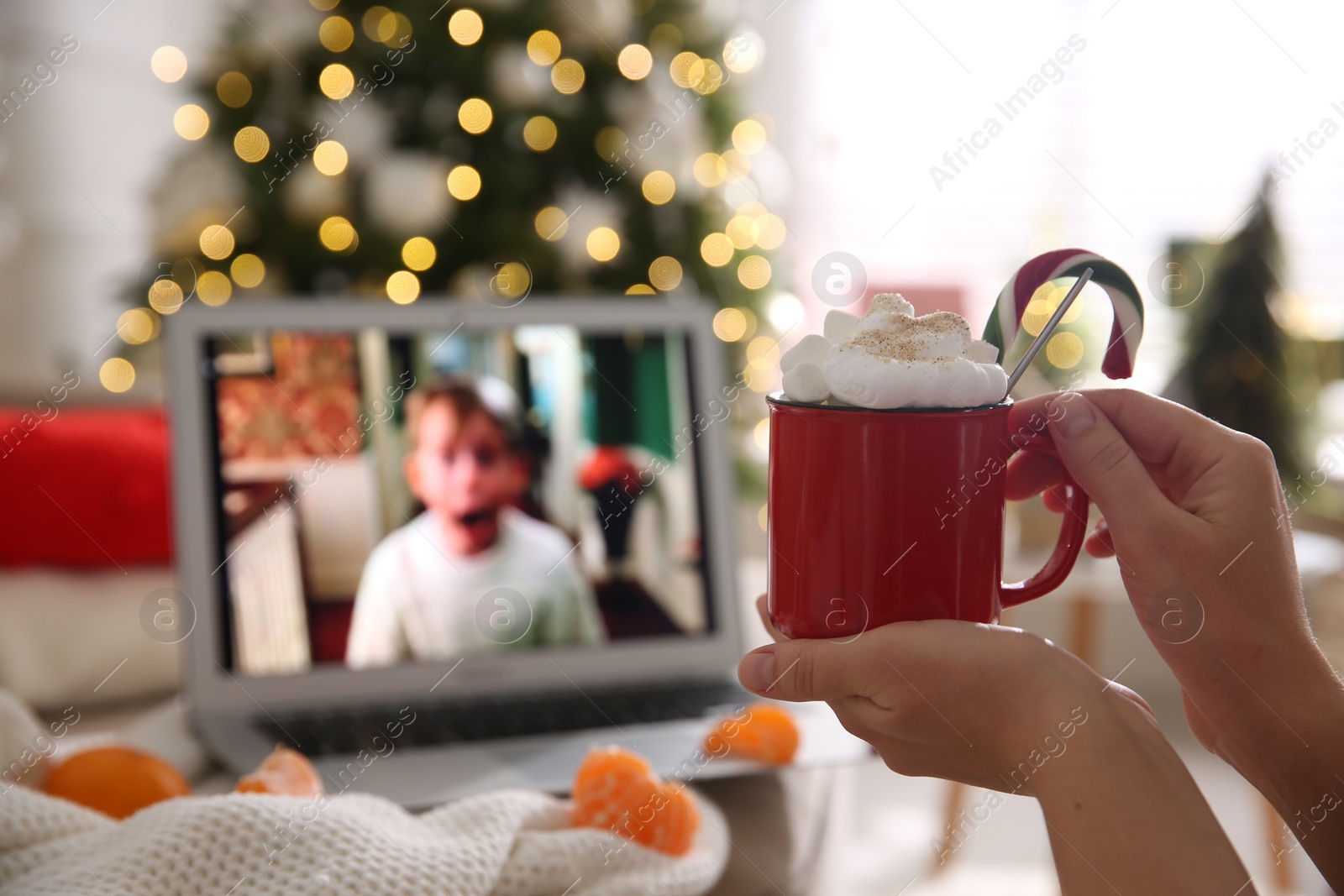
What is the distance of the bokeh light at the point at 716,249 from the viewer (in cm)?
194

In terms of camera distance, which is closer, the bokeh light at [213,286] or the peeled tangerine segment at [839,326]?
the peeled tangerine segment at [839,326]

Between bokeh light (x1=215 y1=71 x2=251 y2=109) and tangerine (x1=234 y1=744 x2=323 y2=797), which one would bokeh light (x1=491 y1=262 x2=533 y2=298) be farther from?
tangerine (x1=234 y1=744 x2=323 y2=797)

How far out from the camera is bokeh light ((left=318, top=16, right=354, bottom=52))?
1.79 metres

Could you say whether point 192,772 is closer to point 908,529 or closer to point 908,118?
point 908,529

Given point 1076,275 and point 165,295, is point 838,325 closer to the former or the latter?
point 1076,275

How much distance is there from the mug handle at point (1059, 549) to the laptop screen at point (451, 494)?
54 centimetres

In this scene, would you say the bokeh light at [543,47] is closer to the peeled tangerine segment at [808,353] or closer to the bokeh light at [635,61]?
the bokeh light at [635,61]

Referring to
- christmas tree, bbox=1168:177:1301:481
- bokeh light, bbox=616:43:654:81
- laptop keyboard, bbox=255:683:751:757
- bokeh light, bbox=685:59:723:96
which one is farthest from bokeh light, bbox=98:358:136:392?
christmas tree, bbox=1168:177:1301:481

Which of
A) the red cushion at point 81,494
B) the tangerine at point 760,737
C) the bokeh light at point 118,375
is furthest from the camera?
the bokeh light at point 118,375

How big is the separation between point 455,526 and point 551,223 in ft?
3.29

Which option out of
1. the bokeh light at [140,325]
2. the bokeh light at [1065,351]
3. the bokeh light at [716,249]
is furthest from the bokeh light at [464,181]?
the bokeh light at [1065,351]

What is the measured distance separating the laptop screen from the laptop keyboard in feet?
0.21

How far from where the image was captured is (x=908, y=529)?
1.58 feet

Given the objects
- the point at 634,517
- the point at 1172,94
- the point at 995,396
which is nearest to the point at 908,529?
the point at 995,396
